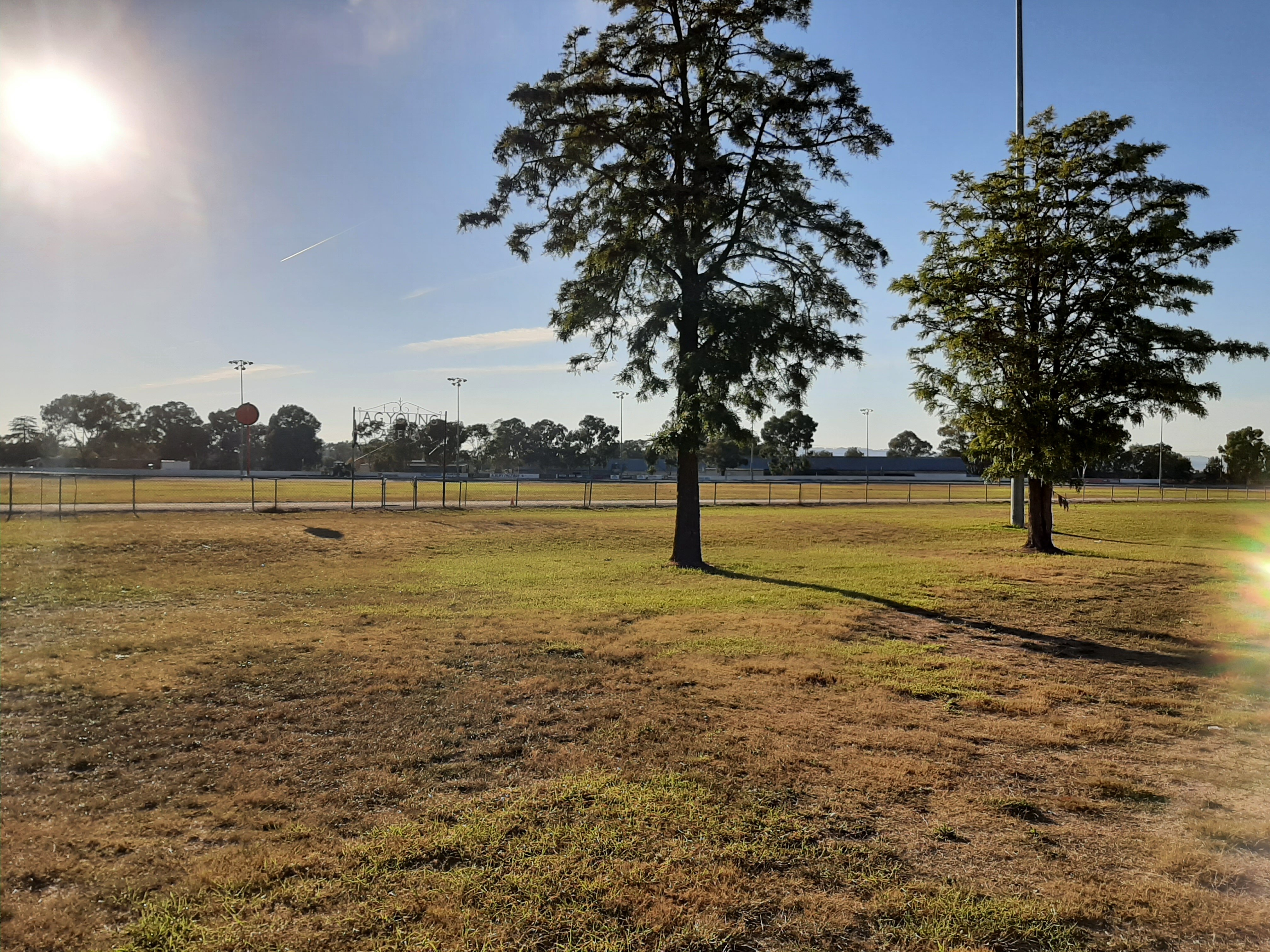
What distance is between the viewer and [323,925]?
3371 millimetres

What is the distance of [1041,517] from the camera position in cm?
2044

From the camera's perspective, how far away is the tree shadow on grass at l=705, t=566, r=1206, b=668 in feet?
30.1

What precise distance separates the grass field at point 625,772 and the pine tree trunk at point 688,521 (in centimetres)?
453

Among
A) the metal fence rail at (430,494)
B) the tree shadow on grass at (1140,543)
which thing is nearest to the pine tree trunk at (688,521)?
the tree shadow on grass at (1140,543)

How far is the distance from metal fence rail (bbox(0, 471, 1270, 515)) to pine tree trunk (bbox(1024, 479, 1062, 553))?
12.1 metres

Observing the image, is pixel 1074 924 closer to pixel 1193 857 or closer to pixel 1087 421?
pixel 1193 857

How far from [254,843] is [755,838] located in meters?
2.73

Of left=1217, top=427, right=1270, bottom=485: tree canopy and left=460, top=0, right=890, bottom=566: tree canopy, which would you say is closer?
left=460, top=0, right=890, bottom=566: tree canopy

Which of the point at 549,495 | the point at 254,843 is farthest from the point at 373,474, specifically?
the point at 254,843

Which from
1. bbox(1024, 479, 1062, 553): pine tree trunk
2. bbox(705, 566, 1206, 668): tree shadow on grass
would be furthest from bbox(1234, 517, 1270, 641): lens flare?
bbox(1024, 479, 1062, 553): pine tree trunk

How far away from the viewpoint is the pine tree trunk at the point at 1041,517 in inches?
800

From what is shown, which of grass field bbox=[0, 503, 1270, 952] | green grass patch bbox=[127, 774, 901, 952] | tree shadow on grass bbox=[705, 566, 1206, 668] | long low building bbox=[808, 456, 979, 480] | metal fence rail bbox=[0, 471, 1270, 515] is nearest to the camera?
green grass patch bbox=[127, 774, 901, 952]

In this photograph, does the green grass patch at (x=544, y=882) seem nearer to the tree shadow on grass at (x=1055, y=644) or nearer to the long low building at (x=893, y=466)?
the tree shadow on grass at (x=1055, y=644)

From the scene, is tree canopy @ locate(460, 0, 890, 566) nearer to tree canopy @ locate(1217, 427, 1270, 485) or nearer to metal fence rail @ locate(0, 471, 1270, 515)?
metal fence rail @ locate(0, 471, 1270, 515)
